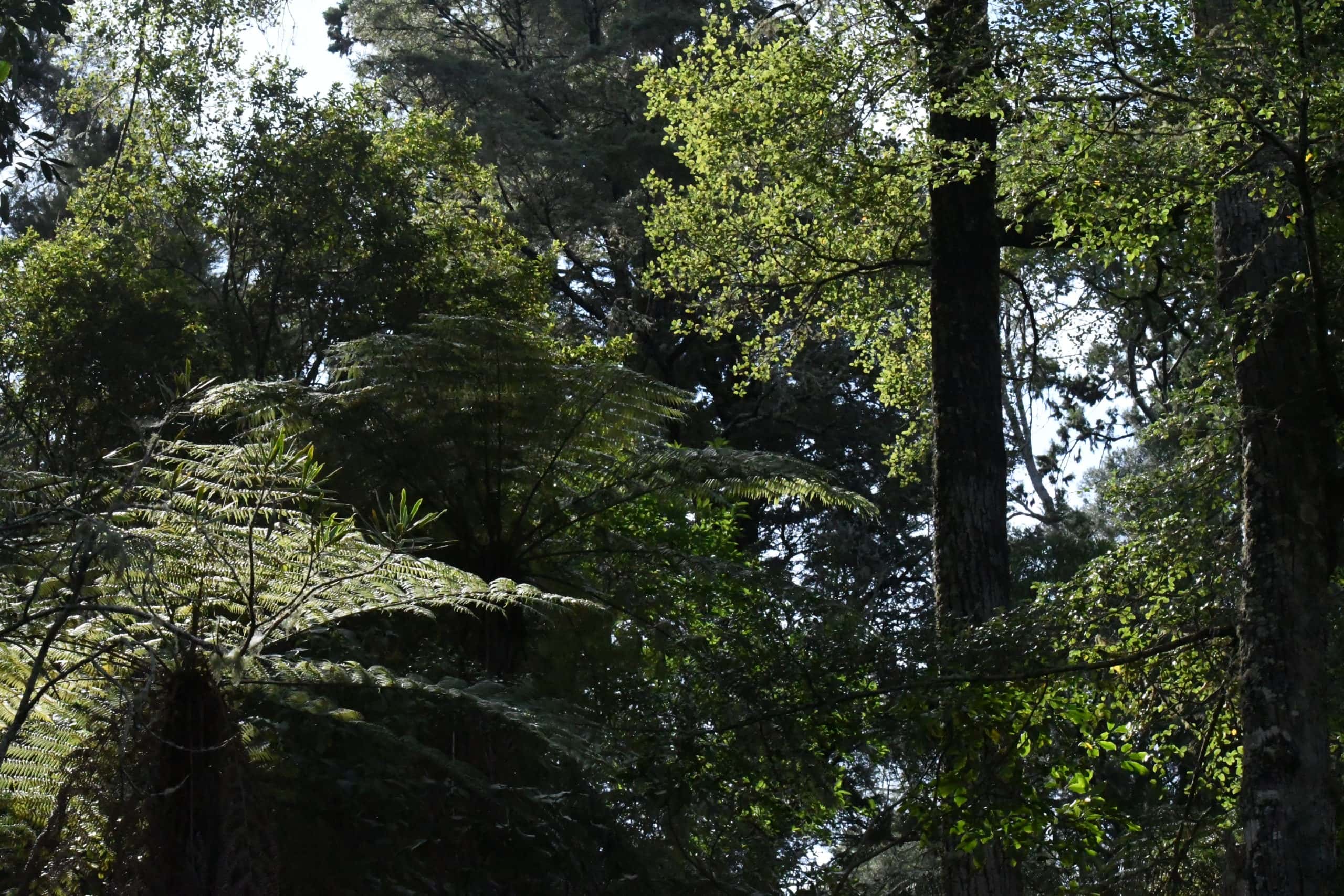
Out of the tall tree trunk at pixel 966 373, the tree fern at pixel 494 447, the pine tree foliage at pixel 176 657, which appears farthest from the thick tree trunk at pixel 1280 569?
the pine tree foliage at pixel 176 657

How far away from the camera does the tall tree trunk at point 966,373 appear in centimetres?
643

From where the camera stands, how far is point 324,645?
6543mm

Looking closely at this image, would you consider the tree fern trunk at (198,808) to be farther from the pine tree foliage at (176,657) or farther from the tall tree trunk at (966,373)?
the tall tree trunk at (966,373)

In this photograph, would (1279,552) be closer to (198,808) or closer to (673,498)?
(673,498)

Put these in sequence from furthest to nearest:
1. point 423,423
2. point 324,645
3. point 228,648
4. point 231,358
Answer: point 231,358 → point 423,423 → point 324,645 → point 228,648

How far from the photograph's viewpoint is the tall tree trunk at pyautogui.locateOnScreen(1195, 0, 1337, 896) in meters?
5.13

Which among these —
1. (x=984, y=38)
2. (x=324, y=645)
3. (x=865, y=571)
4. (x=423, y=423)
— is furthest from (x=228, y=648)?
(x=865, y=571)

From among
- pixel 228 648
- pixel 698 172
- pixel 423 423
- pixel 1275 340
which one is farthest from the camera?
pixel 698 172

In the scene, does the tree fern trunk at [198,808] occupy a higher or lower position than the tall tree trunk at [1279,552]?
lower

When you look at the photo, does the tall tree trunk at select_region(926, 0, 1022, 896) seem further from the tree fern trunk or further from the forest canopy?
the tree fern trunk

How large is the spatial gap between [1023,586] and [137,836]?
14179 mm

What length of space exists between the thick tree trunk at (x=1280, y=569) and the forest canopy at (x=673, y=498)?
2 cm

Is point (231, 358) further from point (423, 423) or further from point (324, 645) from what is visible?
point (324, 645)

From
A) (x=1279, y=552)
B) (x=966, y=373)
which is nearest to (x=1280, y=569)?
(x=1279, y=552)
